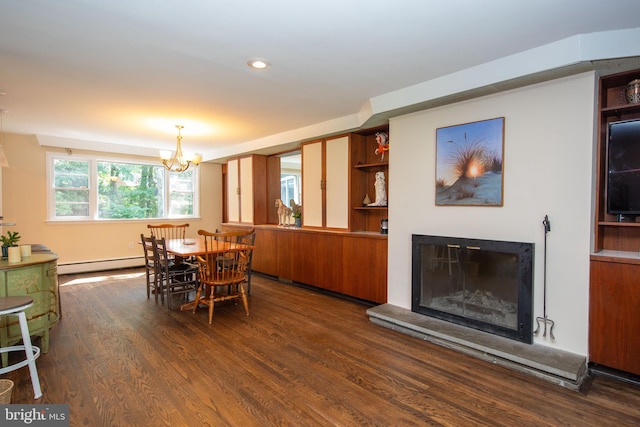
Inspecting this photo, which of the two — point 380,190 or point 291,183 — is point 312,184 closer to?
point 380,190

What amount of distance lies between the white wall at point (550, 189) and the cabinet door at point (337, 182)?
144 centimetres

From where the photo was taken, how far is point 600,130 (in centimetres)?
256

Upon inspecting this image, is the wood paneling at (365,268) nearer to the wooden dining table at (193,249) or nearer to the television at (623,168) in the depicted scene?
the wooden dining table at (193,249)

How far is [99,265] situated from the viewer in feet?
20.0

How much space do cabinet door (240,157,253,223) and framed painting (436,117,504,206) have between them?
3.76 metres

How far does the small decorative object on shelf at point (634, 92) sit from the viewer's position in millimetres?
2428

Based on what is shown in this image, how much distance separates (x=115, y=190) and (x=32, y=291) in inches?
158

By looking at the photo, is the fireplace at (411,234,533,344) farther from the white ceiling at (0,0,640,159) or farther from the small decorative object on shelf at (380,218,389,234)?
the white ceiling at (0,0,640,159)

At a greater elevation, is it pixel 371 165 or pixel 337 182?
pixel 371 165

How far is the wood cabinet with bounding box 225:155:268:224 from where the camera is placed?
6.13m

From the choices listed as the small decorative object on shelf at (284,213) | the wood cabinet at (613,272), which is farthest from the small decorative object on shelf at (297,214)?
the wood cabinet at (613,272)

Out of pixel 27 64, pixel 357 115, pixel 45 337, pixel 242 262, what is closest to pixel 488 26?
pixel 357 115

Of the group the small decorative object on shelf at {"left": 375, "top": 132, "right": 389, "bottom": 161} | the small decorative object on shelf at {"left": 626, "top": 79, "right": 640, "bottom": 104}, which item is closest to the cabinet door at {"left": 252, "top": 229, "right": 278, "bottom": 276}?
the small decorative object on shelf at {"left": 375, "top": 132, "right": 389, "bottom": 161}

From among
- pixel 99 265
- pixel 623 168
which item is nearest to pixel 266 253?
pixel 99 265
